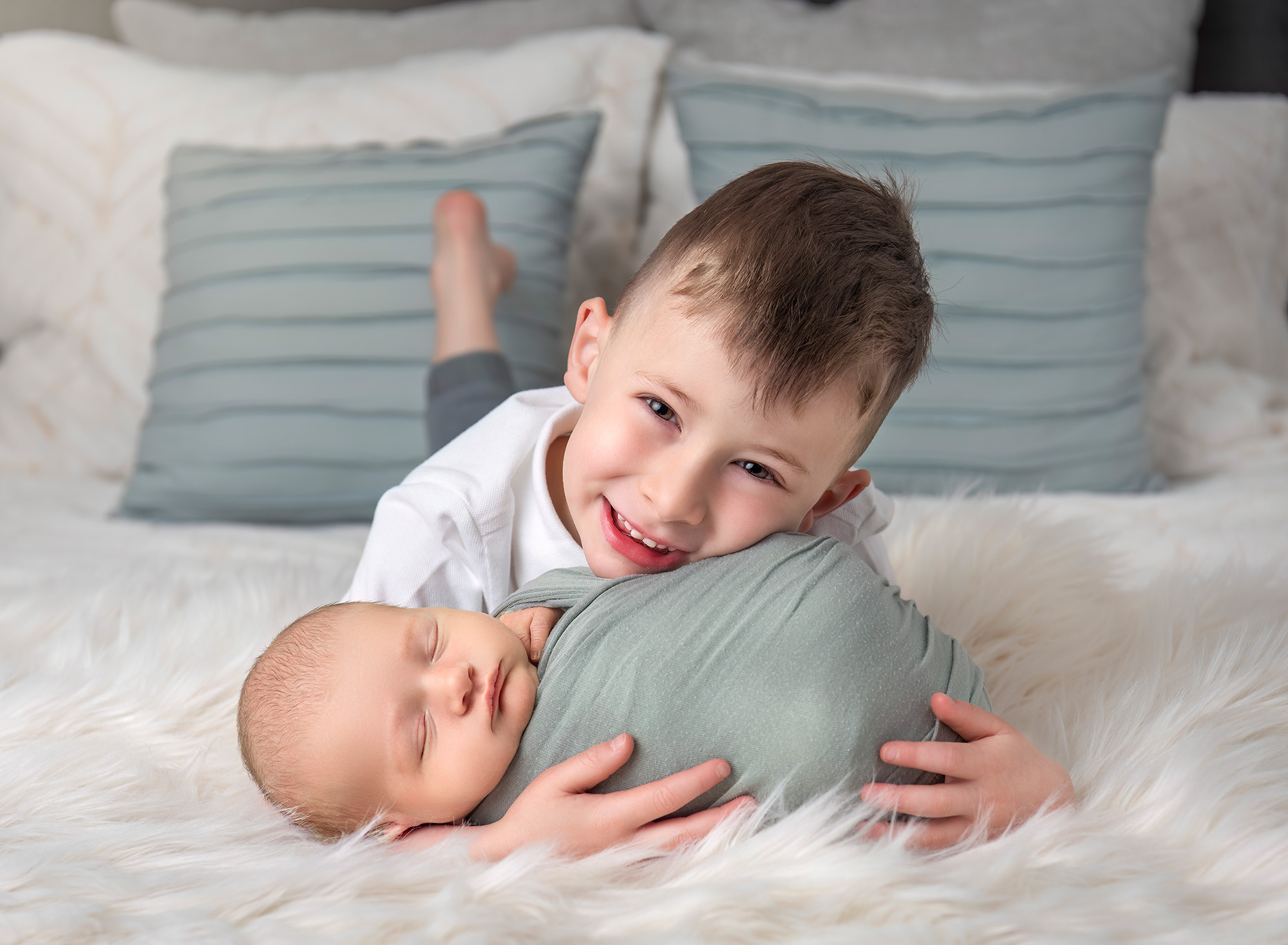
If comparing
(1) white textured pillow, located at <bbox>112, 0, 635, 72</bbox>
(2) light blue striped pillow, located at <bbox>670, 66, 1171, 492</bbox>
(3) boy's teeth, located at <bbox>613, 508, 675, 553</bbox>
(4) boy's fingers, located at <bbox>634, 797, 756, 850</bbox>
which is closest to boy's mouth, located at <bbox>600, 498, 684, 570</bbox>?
(3) boy's teeth, located at <bbox>613, 508, 675, 553</bbox>

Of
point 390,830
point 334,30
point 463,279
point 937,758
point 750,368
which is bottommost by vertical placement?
point 390,830

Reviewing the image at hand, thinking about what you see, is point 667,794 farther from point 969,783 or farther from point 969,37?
point 969,37

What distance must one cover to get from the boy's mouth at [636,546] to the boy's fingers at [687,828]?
0.72ft

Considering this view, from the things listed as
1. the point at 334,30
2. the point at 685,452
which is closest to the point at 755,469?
the point at 685,452

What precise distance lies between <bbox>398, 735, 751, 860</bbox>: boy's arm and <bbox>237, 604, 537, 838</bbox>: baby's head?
0.05 metres

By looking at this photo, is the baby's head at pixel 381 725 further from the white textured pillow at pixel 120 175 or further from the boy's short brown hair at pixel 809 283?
the white textured pillow at pixel 120 175

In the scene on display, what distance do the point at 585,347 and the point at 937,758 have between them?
0.51m

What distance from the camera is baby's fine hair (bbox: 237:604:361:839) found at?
2.29 ft

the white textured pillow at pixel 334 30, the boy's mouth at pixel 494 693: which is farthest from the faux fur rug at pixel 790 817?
the white textured pillow at pixel 334 30

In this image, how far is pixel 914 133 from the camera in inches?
56.5

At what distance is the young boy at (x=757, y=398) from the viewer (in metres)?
0.66

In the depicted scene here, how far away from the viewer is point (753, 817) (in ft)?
2.08

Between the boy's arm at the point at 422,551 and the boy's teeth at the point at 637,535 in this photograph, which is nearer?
the boy's teeth at the point at 637,535

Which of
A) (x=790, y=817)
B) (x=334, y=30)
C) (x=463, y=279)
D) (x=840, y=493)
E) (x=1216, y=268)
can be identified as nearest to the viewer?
(x=790, y=817)
